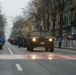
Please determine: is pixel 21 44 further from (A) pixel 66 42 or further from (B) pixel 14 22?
(B) pixel 14 22

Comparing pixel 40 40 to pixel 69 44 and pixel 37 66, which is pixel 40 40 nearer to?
pixel 69 44

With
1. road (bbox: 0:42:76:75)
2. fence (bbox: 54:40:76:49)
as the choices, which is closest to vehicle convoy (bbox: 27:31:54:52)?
fence (bbox: 54:40:76:49)

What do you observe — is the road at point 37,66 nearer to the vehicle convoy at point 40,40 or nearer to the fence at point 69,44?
the vehicle convoy at point 40,40

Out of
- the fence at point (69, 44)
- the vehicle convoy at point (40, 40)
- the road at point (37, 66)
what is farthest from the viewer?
the fence at point (69, 44)

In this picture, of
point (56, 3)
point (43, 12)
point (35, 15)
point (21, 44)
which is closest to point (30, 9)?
point (35, 15)

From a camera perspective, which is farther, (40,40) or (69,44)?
(69,44)

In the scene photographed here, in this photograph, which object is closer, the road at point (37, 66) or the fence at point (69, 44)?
the road at point (37, 66)

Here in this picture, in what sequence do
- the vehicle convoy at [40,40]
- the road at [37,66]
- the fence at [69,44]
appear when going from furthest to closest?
1. the fence at [69,44]
2. the vehicle convoy at [40,40]
3. the road at [37,66]

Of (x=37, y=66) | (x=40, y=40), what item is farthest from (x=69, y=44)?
(x=37, y=66)

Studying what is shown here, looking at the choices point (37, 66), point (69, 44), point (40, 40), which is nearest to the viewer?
point (37, 66)

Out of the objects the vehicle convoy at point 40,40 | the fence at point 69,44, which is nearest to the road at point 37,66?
the vehicle convoy at point 40,40

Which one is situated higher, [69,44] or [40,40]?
[40,40]

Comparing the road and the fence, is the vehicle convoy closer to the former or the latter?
the fence

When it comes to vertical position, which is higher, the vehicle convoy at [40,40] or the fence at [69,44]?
the vehicle convoy at [40,40]
